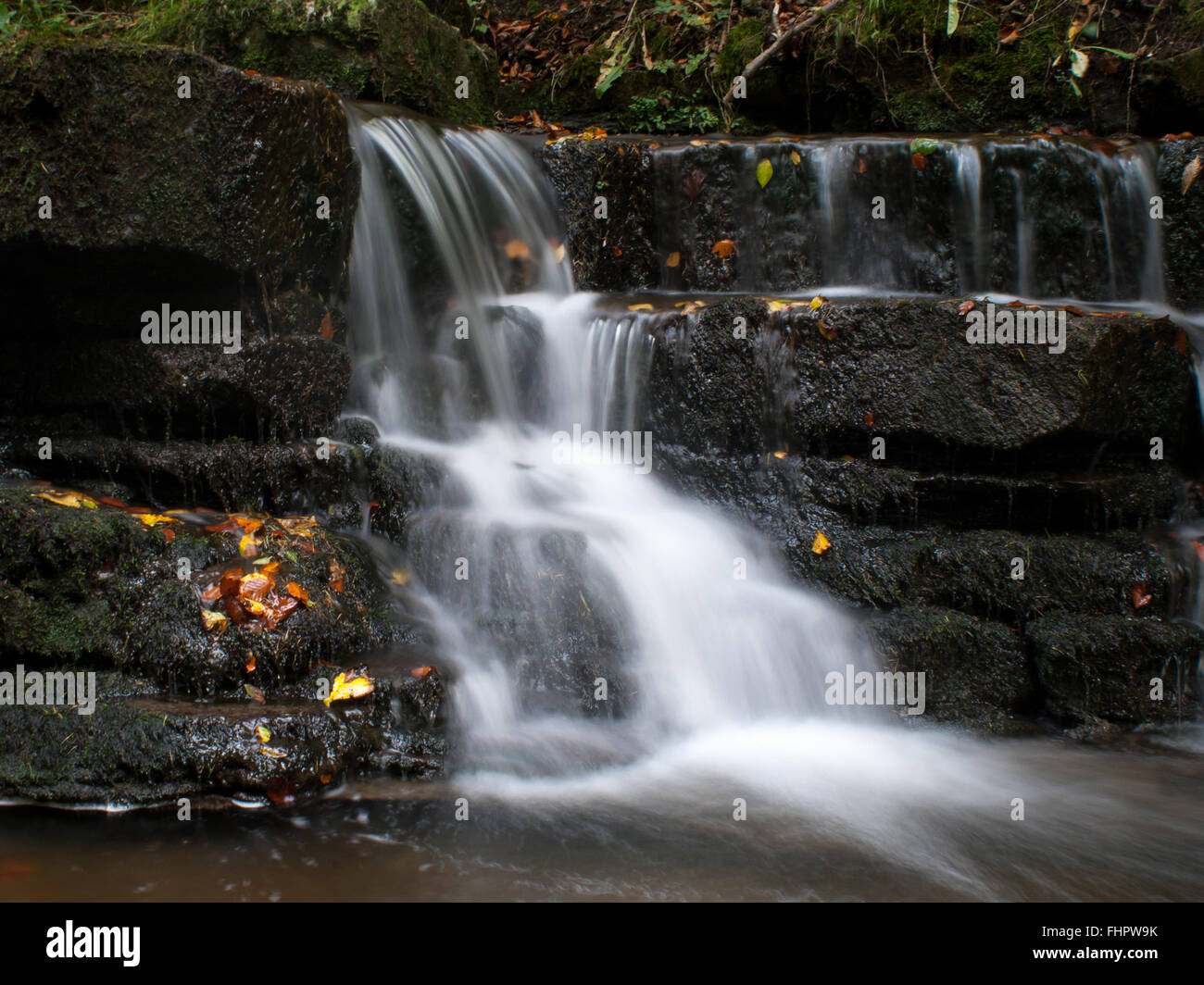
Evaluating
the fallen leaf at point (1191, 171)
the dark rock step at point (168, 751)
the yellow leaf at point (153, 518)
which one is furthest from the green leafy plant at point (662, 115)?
the dark rock step at point (168, 751)

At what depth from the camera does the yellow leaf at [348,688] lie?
3693 millimetres

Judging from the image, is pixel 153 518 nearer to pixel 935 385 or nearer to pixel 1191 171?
pixel 935 385

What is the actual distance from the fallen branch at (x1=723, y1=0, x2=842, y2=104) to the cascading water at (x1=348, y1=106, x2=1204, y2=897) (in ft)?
8.46

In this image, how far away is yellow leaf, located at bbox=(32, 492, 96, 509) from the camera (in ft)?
13.1

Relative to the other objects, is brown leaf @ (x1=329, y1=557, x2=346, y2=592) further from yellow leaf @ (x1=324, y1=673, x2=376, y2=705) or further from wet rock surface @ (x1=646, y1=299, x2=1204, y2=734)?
wet rock surface @ (x1=646, y1=299, x2=1204, y2=734)

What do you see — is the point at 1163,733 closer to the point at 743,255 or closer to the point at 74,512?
the point at 743,255

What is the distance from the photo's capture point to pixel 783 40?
856 centimetres

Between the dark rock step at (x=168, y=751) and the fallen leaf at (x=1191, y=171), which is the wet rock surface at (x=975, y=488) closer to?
the fallen leaf at (x=1191, y=171)

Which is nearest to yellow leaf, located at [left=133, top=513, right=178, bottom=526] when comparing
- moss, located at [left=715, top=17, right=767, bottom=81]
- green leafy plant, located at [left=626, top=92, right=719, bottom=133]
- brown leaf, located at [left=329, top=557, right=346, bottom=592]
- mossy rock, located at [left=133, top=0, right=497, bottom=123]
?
brown leaf, located at [left=329, top=557, right=346, bottom=592]

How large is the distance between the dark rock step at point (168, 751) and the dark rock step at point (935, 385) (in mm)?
2903

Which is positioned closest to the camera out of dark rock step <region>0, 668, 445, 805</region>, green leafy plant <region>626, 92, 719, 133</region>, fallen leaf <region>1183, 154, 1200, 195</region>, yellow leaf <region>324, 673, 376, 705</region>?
dark rock step <region>0, 668, 445, 805</region>

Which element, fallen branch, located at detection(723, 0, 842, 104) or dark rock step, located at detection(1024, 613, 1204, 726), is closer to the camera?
dark rock step, located at detection(1024, 613, 1204, 726)
